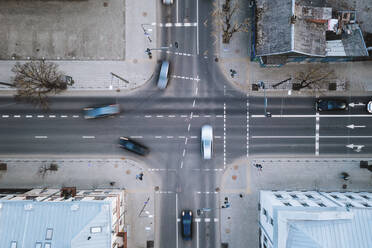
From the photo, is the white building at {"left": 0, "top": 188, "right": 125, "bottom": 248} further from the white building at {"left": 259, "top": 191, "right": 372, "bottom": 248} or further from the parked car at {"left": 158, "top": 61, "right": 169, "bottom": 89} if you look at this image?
the white building at {"left": 259, "top": 191, "right": 372, "bottom": 248}

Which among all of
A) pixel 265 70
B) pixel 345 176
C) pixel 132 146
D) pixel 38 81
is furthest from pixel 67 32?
pixel 345 176

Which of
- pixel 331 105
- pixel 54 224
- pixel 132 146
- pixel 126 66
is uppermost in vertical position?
pixel 126 66

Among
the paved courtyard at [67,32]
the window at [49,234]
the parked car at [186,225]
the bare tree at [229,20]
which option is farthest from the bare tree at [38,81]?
the parked car at [186,225]

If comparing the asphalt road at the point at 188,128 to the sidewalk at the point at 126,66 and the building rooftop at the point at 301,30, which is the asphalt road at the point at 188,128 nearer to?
the sidewalk at the point at 126,66

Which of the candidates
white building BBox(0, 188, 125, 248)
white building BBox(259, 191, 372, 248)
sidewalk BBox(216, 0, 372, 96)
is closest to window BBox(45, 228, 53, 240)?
white building BBox(0, 188, 125, 248)

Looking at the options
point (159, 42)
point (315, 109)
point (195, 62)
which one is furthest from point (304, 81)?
point (159, 42)

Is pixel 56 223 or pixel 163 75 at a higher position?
pixel 163 75

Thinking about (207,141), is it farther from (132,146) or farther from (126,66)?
(126,66)

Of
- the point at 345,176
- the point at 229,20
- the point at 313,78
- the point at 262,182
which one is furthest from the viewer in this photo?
the point at 262,182
